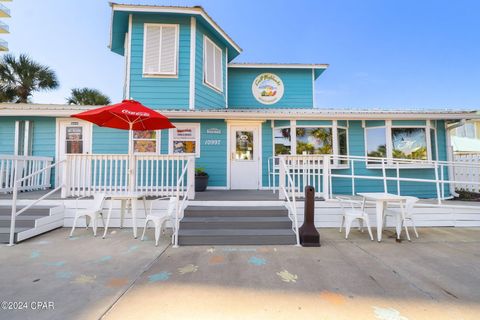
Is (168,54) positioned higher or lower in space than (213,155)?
higher

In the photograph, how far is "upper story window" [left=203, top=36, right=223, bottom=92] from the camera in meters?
8.27

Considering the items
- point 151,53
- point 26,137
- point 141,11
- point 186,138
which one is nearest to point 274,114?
point 186,138

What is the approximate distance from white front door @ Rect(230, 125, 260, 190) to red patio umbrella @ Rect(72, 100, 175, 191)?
2875 millimetres

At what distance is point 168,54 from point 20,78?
41.5 feet

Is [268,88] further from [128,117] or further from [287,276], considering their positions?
[287,276]

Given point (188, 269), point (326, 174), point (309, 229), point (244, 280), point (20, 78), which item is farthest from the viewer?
point (20, 78)

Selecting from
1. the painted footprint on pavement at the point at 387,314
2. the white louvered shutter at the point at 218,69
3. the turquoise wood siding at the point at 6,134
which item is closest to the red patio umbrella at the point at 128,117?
the painted footprint on pavement at the point at 387,314

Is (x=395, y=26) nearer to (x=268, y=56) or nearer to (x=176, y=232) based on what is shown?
(x=268, y=56)

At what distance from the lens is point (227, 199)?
206 inches

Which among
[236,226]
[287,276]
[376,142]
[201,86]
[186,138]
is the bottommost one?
[287,276]

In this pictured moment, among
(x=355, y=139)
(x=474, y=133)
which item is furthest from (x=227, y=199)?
(x=474, y=133)

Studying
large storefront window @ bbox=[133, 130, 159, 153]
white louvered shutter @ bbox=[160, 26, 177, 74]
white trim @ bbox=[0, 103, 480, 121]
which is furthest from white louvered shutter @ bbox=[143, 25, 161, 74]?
large storefront window @ bbox=[133, 130, 159, 153]

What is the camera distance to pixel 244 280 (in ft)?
8.90

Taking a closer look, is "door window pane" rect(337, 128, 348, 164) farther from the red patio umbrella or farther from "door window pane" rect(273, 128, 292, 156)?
the red patio umbrella
